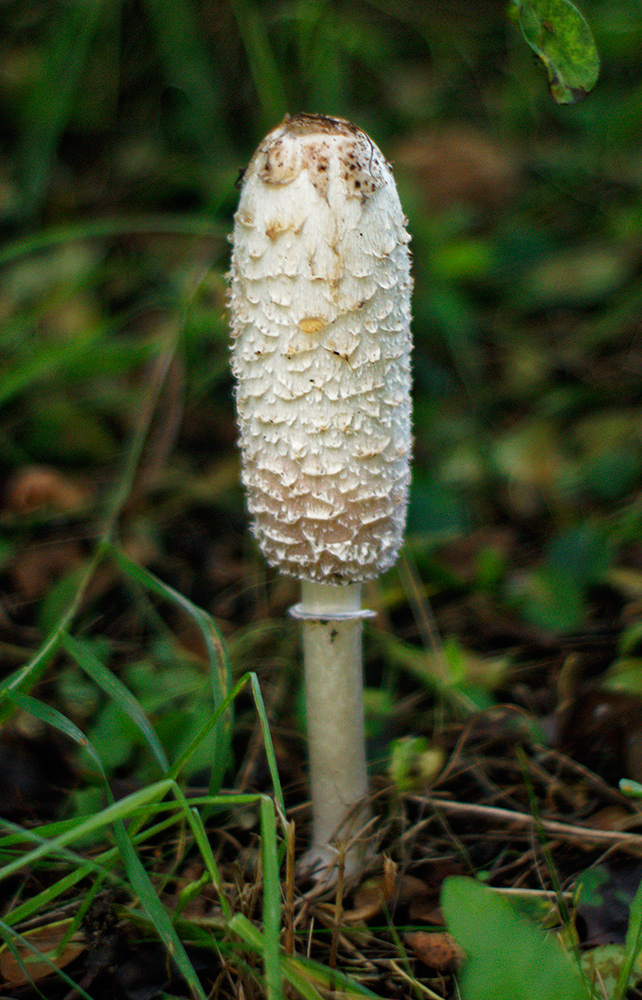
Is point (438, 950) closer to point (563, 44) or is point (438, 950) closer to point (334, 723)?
point (334, 723)

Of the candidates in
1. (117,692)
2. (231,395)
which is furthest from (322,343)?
(231,395)

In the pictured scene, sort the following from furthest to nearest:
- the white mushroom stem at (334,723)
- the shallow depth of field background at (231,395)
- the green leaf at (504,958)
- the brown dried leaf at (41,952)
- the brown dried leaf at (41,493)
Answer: the brown dried leaf at (41,493), the shallow depth of field background at (231,395), the white mushroom stem at (334,723), the brown dried leaf at (41,952), the green leaf at (504,958)

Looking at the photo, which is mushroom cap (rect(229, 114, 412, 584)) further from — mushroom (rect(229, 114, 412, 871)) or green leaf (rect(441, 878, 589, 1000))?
green leaf (rect(441, 878, 589, 1000))

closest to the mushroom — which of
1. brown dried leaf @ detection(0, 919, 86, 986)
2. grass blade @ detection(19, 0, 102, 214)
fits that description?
brown dried leaf @ detection(0, 919, 86, 986)

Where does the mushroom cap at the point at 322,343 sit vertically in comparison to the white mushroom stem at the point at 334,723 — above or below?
above

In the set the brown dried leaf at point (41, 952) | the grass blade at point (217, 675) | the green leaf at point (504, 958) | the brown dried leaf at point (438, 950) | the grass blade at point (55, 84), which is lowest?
the brown dried leaf at point (438, 950)

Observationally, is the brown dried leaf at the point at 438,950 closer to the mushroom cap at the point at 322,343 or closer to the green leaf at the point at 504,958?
the green leaf at the point at 504,958

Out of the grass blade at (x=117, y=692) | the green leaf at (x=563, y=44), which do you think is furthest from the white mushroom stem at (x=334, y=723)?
the green leaf at (x=563, y=44)

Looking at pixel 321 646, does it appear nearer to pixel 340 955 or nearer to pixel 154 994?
pixel 340 955
